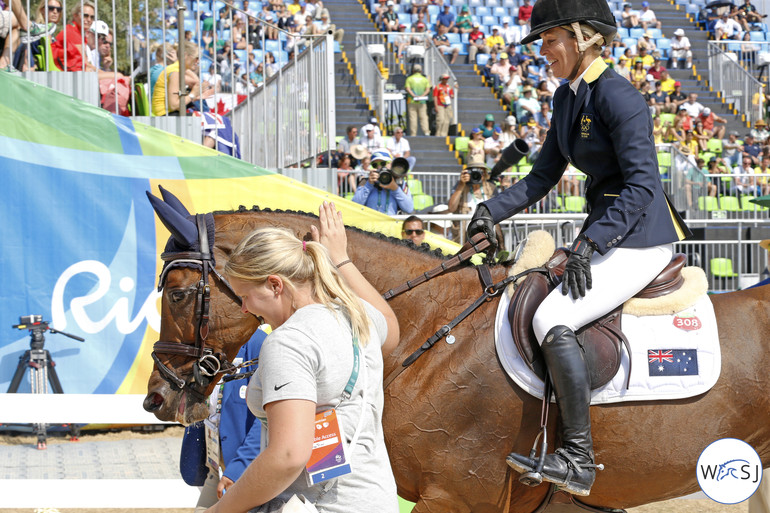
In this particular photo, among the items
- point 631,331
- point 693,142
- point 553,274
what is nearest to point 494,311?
point 553,274

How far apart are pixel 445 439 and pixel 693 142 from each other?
58.2 ft

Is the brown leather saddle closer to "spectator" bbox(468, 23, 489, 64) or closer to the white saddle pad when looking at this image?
the white saddle pad

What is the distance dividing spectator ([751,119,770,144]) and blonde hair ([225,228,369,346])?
794 inches

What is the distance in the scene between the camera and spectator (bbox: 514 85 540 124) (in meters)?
19.4

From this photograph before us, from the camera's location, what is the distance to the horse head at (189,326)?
11.3 feet

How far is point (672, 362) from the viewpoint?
3607 millimetres

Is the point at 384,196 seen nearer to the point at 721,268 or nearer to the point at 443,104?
the point at 721,268

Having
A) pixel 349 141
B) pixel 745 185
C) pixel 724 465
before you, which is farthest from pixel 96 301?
pixel 745 185

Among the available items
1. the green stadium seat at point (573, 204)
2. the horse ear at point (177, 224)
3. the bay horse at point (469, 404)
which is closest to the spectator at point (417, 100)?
the green stadium seat at point (573, 204)

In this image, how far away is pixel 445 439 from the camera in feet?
11.5

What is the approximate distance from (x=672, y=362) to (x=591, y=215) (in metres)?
0.72

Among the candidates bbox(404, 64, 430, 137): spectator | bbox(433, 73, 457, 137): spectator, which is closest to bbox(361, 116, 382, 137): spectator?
bbox(404, 64, 430, 137): spectator

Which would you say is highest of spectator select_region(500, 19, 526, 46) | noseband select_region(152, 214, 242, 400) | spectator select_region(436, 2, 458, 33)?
spectator select_region(436, 2, 458, 33)

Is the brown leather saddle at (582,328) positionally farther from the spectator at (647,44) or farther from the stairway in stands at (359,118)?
the spectator at (647,44)
